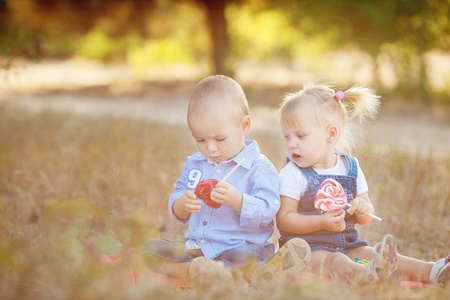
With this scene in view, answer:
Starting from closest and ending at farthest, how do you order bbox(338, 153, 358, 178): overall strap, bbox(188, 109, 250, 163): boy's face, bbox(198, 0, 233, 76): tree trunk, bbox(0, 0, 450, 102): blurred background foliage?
bbox(188, 109, 250, 163): boy's face → bbox(338, 153, 358, 178): overall strap → bbox(0, 0, 450, 102): blurred background foliage → bbox(198, 0, 233, 76): tree trunk

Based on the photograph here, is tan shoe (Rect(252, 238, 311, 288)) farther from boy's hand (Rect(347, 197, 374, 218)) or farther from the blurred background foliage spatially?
the blurred background foliage

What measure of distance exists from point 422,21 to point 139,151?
5922 millimetres

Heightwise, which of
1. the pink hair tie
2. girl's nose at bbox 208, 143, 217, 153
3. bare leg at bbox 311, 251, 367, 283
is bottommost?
bare leg at bbox 311, 251, 367, 283

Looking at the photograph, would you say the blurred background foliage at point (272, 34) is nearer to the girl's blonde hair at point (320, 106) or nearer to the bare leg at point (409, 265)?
the girl's blonde hair at point (320, 106)

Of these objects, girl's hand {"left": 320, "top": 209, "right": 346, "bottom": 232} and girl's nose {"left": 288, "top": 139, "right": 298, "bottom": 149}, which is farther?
girl's nose {"left": 288, "top": 139, "right": 298, "bottom": 149}

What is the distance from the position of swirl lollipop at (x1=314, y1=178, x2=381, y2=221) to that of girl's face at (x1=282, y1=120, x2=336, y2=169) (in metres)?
0.19

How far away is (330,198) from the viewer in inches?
102

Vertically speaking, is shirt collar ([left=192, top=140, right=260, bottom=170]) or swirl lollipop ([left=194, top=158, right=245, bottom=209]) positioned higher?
shirt collar ([left=192, top=140, right=260, bottom=170])

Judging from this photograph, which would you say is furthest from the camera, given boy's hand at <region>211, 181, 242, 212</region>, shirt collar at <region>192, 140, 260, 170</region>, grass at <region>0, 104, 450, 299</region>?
shirt collar at <region>192, 140, 260, 170</region>

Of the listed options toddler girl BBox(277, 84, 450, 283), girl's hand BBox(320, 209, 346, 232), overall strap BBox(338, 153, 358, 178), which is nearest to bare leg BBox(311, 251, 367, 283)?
toddler girl BBox(277, 84, 450, 283)

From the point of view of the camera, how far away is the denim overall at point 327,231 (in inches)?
108

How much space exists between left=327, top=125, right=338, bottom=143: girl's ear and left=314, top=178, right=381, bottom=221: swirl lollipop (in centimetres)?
27

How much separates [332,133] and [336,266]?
2.20 feet

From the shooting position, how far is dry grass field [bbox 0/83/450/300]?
1.97 meters
